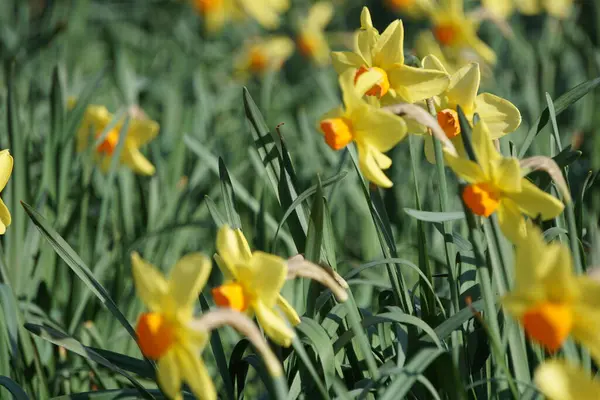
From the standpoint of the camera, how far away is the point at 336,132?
1.00m

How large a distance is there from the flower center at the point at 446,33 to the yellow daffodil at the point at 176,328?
241 cm

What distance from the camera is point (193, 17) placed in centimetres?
460

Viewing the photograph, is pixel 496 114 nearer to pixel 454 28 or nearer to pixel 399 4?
pixel 454 28

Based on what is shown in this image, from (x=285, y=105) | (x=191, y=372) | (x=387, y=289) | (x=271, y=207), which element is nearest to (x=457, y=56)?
(x=285, y=105)

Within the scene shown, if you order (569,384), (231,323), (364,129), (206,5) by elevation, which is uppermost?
(206,5)

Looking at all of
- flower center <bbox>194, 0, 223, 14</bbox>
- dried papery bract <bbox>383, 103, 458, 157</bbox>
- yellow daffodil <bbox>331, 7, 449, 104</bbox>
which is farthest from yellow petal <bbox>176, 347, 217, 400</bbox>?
flower center <bbox>194, 0, 223, 14</bbox>

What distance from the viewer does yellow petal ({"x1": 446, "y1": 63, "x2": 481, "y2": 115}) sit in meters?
1.14

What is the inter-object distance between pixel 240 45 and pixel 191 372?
12.9 ft

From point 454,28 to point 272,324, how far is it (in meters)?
2.34

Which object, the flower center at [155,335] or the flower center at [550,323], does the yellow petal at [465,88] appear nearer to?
the flower center at [550,323]

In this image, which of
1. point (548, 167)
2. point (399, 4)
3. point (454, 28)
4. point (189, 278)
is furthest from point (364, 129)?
point (399, 4)

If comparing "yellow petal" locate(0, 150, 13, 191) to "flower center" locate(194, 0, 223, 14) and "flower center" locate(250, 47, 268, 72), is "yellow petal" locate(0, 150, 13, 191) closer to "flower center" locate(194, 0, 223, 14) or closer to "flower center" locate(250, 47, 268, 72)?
"flower center" locate(250, 47, 268, 72)

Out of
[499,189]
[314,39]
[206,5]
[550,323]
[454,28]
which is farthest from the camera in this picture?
[314,39]

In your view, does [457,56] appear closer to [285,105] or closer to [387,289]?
[285,105]
